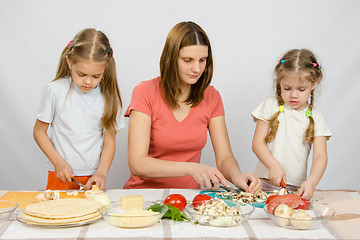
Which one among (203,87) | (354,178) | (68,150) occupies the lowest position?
(354,178)

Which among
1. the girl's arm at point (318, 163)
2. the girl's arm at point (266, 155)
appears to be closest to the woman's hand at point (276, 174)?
the girl's arm at point (266, 155)

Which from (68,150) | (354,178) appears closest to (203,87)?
(68,150)

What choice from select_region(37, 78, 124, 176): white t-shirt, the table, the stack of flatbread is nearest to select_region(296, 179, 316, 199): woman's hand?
the table

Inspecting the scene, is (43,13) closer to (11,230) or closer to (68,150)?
(68,150)

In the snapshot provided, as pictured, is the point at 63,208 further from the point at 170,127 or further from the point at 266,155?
the point at 266,155

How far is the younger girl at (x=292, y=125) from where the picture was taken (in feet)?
7.29

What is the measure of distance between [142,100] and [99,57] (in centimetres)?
29

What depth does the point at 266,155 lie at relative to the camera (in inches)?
88.0

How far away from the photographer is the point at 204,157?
332 cm

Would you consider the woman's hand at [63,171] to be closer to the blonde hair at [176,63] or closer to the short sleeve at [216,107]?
the blonde hair at [176,63]

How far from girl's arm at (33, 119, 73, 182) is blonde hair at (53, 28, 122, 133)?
0.26m

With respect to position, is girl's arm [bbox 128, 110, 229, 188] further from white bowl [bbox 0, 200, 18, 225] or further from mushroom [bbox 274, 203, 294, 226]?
white bowl [bbox 0, 200, 18, 225]

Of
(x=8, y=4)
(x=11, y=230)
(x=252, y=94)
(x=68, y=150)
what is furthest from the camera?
(x=252, y=94)

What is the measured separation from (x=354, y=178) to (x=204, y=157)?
3.61 ft
